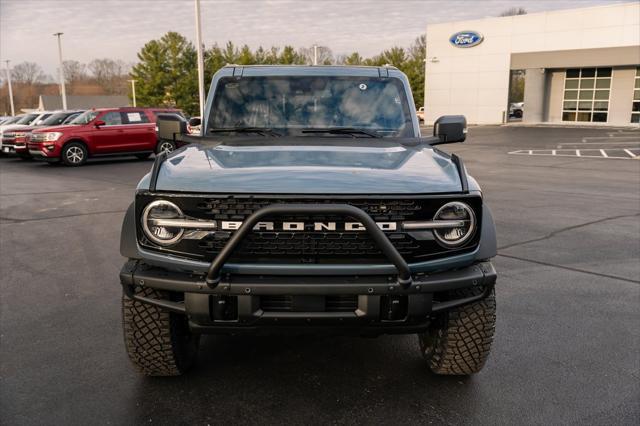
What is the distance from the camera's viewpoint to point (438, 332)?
335 centimetres

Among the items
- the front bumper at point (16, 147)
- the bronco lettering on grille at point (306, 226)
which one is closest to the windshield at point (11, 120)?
the front bumper at point (16, 147)

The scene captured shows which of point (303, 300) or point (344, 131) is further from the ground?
point (344, 131)

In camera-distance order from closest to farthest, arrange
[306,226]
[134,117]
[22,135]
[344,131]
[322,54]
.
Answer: [306,226]
[344,131]
[134,117]
[22,135]
[322,54]

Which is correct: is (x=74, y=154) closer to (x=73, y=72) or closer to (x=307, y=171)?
(x=307, y=171)

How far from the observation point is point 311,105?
4395 millimetres

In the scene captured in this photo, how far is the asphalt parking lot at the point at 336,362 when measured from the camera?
3072 mm

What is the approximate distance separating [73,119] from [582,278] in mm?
17577

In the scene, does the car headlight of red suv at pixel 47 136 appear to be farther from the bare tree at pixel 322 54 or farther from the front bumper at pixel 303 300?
the bare tree at pixel 322 54

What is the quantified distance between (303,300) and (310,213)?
428mm

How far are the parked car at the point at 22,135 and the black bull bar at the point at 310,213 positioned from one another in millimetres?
18888

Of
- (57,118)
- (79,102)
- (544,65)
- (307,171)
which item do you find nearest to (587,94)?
(544,65)

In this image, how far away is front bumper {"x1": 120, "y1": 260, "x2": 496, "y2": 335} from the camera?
2.65 m

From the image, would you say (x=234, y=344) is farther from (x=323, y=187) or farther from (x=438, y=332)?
(x=323, y=187)

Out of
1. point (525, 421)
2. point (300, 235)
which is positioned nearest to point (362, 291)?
point (300, 235)
